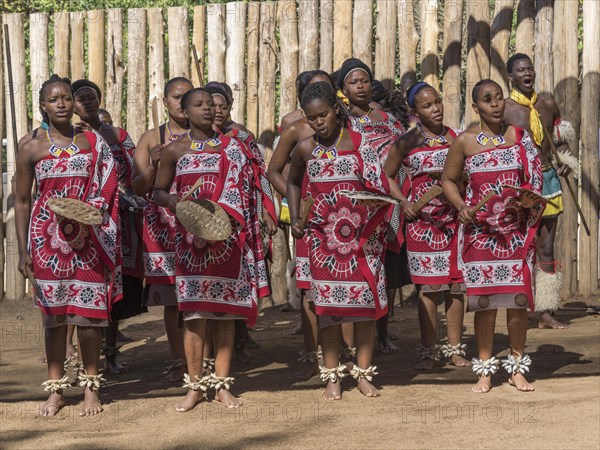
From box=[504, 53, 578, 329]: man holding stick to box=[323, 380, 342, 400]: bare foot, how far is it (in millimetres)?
2835

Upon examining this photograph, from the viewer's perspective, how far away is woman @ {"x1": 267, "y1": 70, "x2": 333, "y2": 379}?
755 cm

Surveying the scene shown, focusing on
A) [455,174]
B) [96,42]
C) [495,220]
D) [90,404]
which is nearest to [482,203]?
[495,220]

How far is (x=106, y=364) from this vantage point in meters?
8.34

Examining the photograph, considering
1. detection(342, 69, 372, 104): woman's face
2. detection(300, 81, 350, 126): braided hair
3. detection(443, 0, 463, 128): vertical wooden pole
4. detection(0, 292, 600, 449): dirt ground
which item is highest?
detection(443, 0, 463, 128): vertical wooden pole

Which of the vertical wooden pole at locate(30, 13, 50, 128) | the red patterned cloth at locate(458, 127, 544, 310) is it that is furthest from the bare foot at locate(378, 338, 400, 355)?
the vertical wooden pole at locate(30, 13, 50, 128)

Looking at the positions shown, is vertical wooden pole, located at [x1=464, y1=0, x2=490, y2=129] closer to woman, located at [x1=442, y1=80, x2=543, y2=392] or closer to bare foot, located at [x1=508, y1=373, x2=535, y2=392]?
woman, located at [x1=442, y1=80, x2=543, y2=392]

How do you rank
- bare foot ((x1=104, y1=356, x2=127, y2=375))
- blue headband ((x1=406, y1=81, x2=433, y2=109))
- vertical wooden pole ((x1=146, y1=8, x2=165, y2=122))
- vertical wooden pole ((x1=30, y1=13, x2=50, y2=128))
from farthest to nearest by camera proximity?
vertical wooden pole ((x1=30, y1=13, x2=50, y2=128)) < vertical wooden pole ((x1=146, y1=8, x2=165, y2=122)) < bare foot ((x1=104, y1=356, x2=127, y2=375)) < blue headband ((x1=406, y1=81, x2=433, y2=109))

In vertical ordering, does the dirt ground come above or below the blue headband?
below

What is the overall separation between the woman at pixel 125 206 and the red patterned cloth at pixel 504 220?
8.05ft

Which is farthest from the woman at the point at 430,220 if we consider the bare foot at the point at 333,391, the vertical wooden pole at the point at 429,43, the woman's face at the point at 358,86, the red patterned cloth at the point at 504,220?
the vertical wooden pole at the point at 429,43

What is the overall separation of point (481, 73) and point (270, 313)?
122 inches

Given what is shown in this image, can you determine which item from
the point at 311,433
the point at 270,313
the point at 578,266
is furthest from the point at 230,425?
the point at 578,266

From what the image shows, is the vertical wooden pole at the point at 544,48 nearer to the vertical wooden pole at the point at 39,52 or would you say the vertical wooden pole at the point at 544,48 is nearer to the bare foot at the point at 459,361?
the bare foot at the point at 459,361

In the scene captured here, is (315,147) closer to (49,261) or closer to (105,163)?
(105,163)
